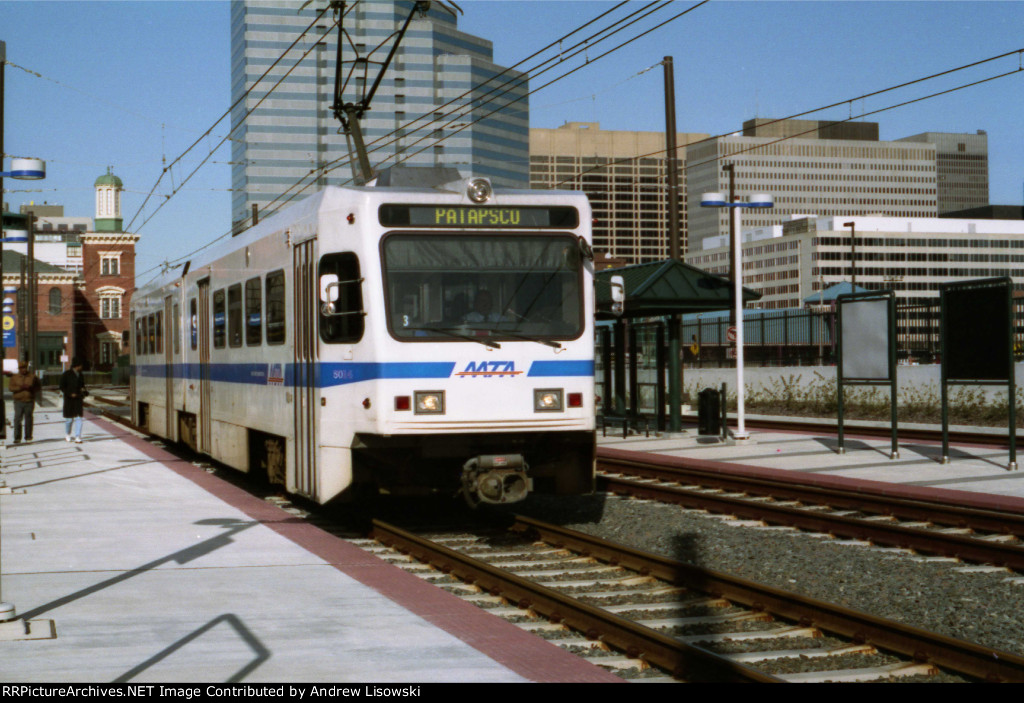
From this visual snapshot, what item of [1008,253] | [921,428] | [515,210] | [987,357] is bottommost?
[921,428]

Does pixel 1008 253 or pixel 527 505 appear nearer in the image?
pixel 527 505

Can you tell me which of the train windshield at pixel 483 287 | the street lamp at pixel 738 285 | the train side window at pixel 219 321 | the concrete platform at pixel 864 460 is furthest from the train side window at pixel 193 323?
the street lamp at pixel 738 285

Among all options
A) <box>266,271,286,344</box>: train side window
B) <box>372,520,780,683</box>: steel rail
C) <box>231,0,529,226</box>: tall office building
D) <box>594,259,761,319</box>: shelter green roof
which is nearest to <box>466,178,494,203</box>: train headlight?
<box>266,271,286,344</box>: train side window

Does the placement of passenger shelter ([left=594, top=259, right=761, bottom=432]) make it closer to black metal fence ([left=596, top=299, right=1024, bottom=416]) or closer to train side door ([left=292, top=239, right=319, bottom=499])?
black metal fence ([left=596, top=299, right=1024, bottom=416])

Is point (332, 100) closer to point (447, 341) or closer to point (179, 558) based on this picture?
point (447, 341)

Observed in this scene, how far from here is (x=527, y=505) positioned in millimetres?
14977

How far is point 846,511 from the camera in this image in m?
13.8

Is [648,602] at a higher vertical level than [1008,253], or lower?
lower

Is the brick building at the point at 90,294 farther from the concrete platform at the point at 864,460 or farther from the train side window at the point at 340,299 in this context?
the train side window at the point at 340,299

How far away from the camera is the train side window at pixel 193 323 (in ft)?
60.9

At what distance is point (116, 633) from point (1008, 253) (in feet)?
643
